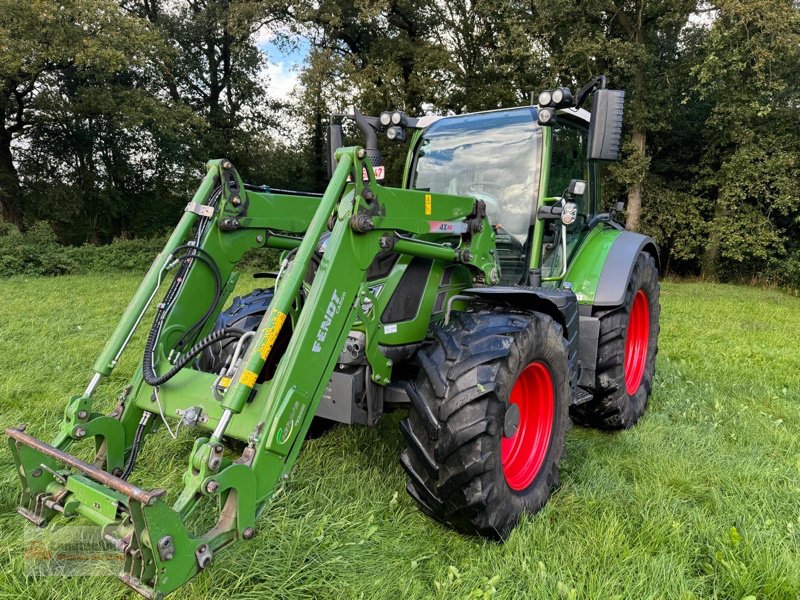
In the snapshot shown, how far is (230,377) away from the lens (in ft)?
7.55

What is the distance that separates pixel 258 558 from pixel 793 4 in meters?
15.3

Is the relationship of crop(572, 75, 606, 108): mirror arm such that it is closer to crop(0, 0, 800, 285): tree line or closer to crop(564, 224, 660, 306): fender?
crop(564, 224, 660, 306): fender

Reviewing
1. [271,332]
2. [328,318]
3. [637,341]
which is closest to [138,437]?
[271,332]

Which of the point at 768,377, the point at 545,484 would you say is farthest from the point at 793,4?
the point at 545,484

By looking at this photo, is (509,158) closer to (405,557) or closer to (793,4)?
(405,557)

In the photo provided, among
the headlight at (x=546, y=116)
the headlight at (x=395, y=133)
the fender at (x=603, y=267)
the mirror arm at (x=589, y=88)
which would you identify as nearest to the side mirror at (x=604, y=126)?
the mirror arm at (x=589, y=88)

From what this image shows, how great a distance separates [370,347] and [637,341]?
2.86 metres

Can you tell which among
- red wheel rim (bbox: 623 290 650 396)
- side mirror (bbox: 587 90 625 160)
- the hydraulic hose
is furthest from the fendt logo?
Answer: red wheel rim (bbox: 623 290 650 396)

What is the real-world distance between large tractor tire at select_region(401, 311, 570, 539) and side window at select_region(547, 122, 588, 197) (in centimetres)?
122

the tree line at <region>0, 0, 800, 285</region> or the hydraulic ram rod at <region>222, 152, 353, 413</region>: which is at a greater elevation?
the tree line at <region>0, 0, 800, 285</region>

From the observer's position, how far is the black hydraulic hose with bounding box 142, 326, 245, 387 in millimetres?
2305

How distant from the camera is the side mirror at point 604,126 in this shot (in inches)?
119

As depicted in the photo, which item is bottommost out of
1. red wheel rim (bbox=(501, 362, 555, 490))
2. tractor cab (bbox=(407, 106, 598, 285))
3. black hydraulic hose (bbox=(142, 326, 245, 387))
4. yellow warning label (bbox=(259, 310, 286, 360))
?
red wheel rim (bbox=(501, 362, 555, 490))

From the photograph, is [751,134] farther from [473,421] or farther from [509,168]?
[473,421]
